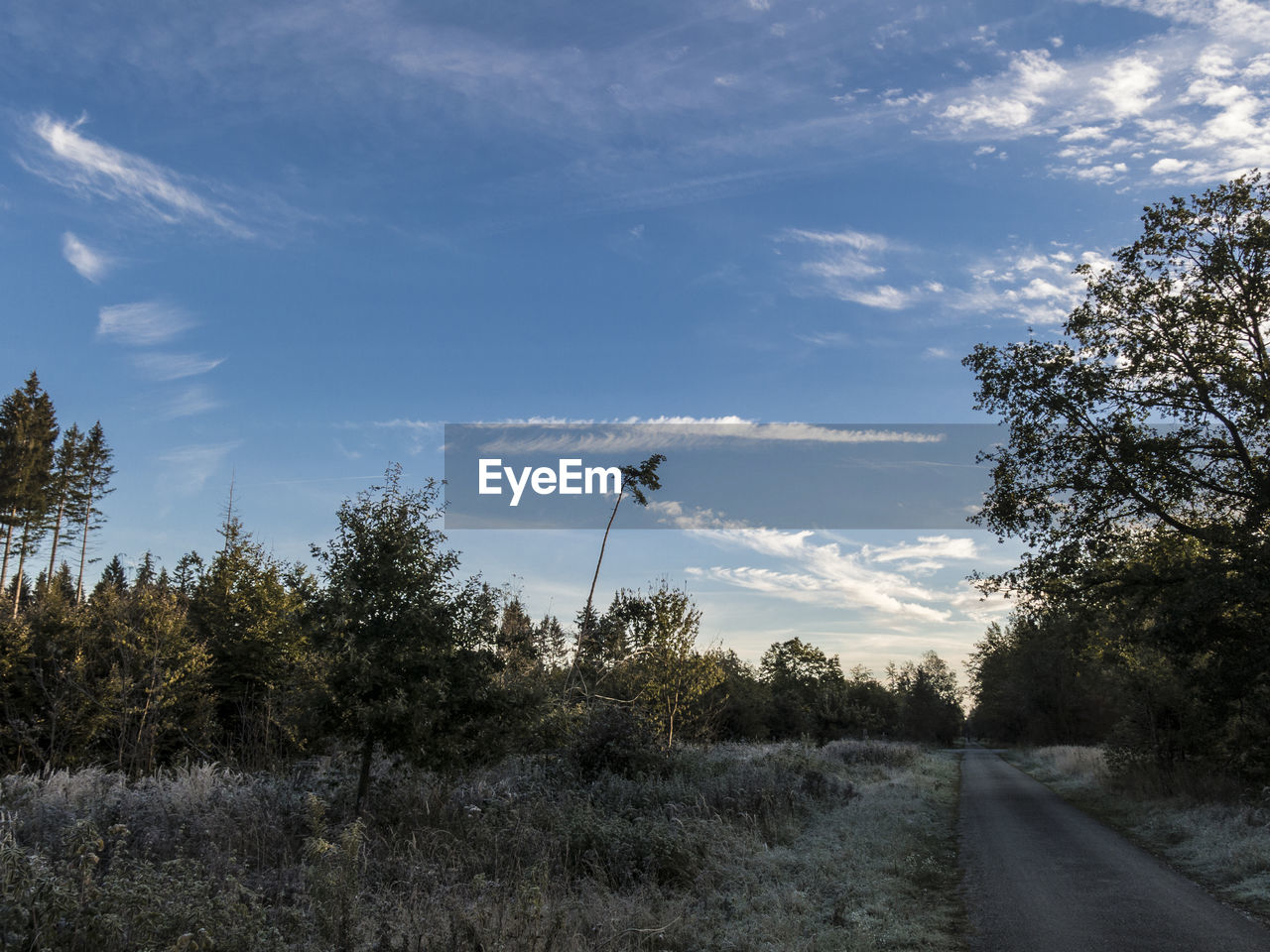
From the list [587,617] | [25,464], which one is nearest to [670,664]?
[587,617]

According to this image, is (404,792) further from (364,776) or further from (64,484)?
(64,484)

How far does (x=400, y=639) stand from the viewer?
13.3 metres

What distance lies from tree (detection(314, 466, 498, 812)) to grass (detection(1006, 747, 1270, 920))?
11569mm

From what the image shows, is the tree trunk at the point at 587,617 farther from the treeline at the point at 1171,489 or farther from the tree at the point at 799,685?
the tree at the point at 799,685

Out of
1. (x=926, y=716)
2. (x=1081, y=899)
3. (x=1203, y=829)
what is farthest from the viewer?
(x=926, y=716)

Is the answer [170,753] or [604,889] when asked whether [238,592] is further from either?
Result: [604,889]

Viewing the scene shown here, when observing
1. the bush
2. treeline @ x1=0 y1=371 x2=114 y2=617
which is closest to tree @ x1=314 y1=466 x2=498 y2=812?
the bush

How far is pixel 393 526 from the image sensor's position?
1398 centimetres

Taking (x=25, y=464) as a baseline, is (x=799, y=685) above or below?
below

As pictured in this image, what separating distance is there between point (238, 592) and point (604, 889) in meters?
22.4

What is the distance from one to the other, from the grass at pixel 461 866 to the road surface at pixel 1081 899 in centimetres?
59

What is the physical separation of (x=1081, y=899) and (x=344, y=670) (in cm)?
1127

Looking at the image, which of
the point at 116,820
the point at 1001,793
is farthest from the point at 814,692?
the point at 116,820

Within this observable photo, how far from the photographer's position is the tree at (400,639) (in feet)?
41.7
